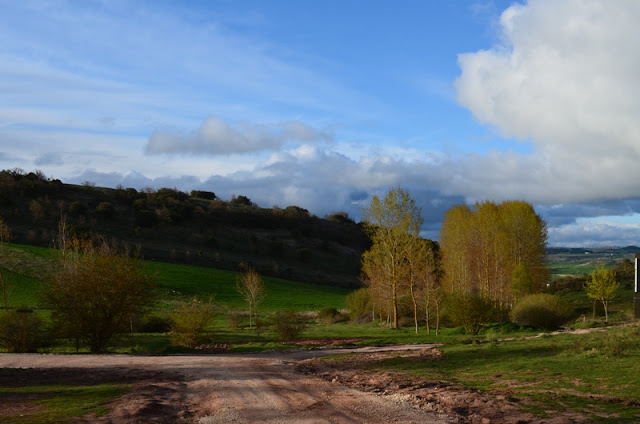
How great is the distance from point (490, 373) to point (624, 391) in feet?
18.5

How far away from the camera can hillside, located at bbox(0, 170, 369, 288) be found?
100 m

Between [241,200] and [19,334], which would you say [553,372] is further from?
[241,200]

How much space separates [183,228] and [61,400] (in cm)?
10288

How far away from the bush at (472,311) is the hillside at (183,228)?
210 ft

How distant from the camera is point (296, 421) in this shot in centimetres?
1315

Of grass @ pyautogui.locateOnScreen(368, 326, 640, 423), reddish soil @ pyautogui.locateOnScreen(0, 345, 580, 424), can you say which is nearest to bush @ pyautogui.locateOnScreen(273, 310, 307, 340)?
reddish soil @ pyautogui.locateOnScreen(0, 345, 580, 424)

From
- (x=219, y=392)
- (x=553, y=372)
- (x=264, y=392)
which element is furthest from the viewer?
(x=553, y=372)

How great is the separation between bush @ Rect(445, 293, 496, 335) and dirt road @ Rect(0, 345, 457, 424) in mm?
17432

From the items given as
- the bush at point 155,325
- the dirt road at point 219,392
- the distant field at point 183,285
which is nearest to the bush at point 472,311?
the dirt road at point 219,392

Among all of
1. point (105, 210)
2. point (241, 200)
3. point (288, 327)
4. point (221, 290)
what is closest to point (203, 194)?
point (241, 200)

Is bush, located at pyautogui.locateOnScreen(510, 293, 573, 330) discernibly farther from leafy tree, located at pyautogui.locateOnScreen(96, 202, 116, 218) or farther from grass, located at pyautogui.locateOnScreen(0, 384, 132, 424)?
leafy tree, located at pyautogui.locateOnScreen(96, 202, 116, 218)

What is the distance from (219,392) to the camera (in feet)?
57.3

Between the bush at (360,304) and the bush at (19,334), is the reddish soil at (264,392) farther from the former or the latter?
the bush at (360,304)

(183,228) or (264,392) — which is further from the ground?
(183,228)
